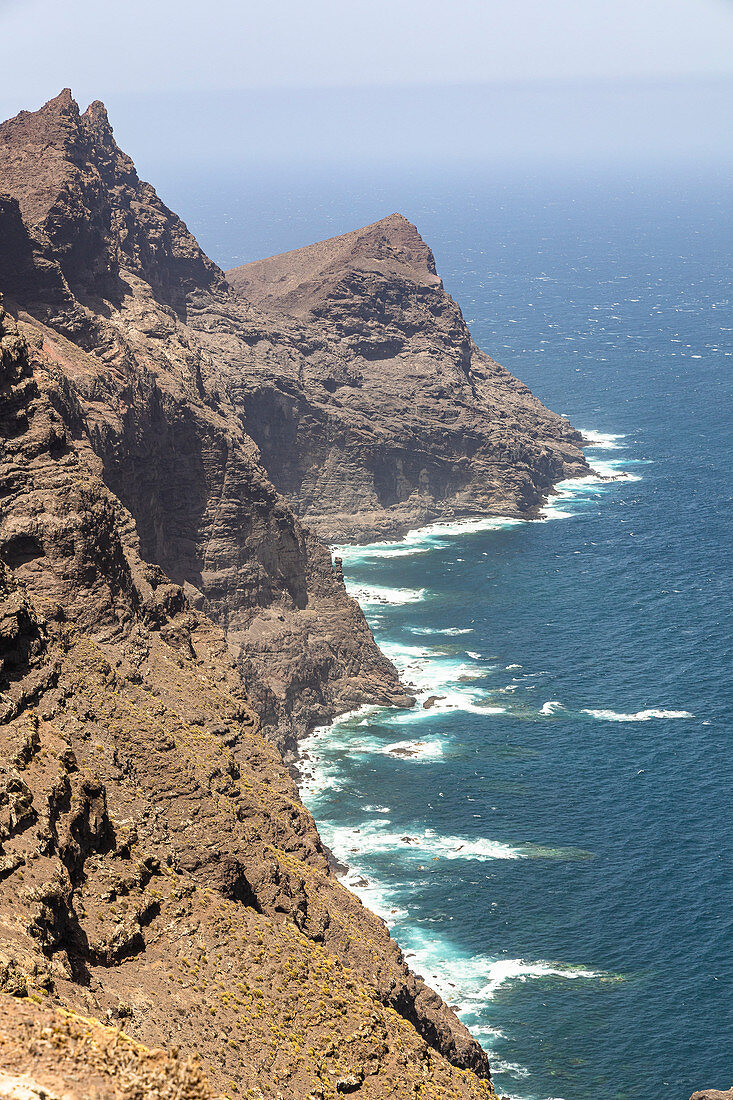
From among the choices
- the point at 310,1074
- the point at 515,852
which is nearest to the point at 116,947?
the point at 310,1074

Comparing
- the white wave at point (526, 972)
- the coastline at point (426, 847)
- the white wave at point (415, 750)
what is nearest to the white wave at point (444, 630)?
the coastline at point (426, 847)

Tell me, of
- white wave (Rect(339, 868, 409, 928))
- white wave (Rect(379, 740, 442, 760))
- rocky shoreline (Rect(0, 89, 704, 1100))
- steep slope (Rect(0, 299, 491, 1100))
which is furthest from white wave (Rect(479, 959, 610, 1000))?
white wave (Rect(379, 740, 442, 760))

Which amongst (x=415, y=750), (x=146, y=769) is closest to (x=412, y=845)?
(x=415, y=750)

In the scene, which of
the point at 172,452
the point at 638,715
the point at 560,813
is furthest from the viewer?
the point at 638,715

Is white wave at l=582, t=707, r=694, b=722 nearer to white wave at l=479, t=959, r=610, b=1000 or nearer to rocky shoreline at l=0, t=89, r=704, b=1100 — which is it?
rocky shoreline at l=0, t=89, r=704, b=1100

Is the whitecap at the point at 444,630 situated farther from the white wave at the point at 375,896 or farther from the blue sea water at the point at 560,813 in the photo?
the white wave at the point at 375,896

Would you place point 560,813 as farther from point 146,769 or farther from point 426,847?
point 146,769

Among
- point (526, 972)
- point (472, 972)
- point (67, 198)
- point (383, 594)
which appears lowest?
point (526, 972)
